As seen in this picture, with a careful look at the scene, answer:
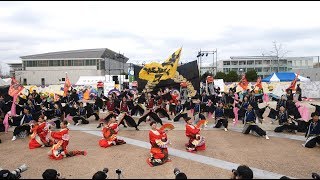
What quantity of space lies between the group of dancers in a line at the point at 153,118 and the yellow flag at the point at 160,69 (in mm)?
1189

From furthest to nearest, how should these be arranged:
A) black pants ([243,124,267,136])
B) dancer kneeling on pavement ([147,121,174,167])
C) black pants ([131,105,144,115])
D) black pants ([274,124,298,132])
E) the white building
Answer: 1. the white building
2. black pants ([131,105,144,115])
3. black pants ([274,124,298,132])
4. black pants ([243,124,267,136])
5. dancer kneeling on pavement ([147,121,174,167])

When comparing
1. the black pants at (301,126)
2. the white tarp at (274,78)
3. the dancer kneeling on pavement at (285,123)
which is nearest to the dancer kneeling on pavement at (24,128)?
the dancer kneeling on pavement at (285,123)

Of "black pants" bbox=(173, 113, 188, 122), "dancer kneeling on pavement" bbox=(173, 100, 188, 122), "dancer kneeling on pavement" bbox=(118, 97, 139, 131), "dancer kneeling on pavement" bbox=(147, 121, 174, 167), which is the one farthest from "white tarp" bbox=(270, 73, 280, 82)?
"dancer kneeling on pavement" bbox=(147, 121, 174, 167)

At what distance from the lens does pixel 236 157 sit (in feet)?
29.7

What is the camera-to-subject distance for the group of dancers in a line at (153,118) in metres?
9.34

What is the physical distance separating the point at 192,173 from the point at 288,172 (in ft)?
8.34

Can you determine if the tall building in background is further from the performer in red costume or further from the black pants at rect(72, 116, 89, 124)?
the performer in red costume

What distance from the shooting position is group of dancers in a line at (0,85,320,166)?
934cm

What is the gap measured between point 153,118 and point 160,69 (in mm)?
4370

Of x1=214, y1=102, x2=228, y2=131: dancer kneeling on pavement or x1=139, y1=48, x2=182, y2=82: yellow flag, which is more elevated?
x1=139, y1=48, x2=182, y2=82: yellow flag

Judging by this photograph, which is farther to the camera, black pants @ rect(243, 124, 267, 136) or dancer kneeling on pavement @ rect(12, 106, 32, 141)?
dancer kneeling on pavement @ rect(12, 106, 32, 141)

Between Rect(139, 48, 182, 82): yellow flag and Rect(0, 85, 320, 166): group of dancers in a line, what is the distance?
3.90ft

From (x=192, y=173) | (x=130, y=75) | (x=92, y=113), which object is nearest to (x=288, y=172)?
(x=192, y=173)

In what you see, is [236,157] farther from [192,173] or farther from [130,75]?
[130,75]
